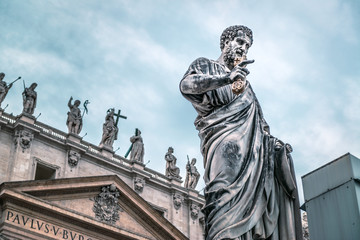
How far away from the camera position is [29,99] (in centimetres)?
2773

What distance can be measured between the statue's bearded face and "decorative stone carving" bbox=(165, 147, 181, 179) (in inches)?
1102

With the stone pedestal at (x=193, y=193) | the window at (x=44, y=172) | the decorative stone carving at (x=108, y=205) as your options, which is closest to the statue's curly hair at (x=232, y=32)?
the decorative stone carving at (x=108, y=205)

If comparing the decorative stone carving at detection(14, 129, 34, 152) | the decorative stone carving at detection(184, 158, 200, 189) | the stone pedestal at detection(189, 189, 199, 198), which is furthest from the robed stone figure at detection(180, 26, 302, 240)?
the decorative stone carving at detection(184, 158, 200, 189)

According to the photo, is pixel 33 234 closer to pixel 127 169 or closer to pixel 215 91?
pixel 127 169

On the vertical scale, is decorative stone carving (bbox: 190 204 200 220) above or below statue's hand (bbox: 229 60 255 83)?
above

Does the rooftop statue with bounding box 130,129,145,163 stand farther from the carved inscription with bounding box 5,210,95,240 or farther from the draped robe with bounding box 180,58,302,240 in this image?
the draped robe with bounding box 180,58,302,240

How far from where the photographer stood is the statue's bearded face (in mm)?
4375

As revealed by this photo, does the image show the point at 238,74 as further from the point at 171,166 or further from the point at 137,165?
the point at 171,166

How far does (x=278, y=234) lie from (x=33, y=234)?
20.7m

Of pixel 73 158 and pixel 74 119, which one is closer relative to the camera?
pixel 73 158

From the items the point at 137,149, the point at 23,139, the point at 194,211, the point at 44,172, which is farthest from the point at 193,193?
the point at 23,139

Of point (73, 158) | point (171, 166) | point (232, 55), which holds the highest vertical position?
point (171, 166)

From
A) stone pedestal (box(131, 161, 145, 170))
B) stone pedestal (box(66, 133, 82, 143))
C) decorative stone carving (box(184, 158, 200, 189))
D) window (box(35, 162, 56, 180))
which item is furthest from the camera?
decorative stone carving (box(184, 158, 200, 189))

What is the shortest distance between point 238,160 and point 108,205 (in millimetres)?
23784
